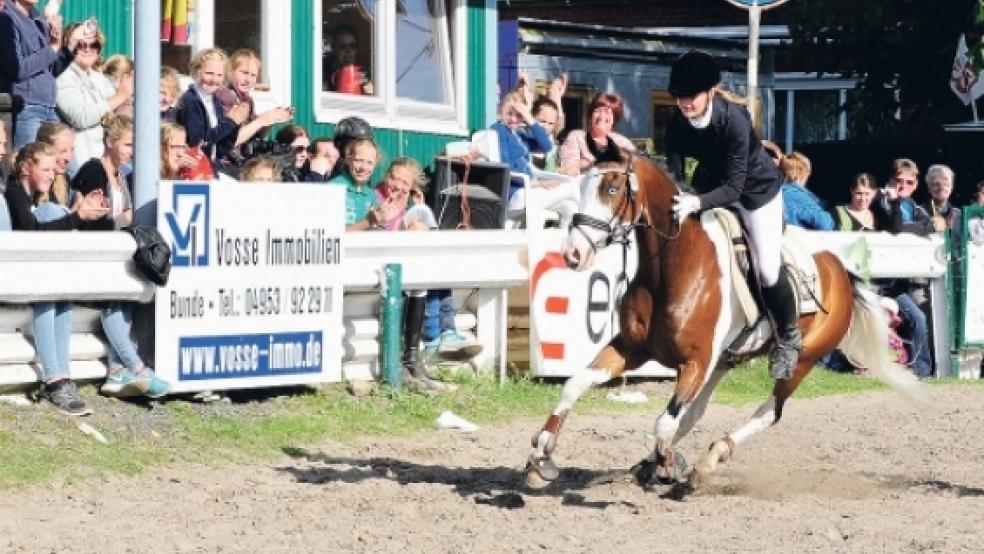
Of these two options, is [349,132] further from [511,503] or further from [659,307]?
[511,503]

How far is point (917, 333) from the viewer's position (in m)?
18.1

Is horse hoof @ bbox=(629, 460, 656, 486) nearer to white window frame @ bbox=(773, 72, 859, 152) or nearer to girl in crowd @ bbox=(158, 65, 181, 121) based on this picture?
girl in crowd @ bbox=(158, 65, 181, 121)

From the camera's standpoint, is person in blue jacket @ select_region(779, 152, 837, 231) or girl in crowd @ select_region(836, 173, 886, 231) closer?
person in blue jacket @ select_region(779, 152, 837, 231)

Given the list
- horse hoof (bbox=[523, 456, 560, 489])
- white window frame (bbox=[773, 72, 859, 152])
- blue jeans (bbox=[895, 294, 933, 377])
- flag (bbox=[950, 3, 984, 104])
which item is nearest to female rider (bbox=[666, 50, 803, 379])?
horse hoof (bbox=[523, 456, 560, 489])

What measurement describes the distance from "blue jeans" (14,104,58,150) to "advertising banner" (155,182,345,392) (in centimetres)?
124

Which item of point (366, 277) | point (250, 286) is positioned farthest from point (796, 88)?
point (250, 286)

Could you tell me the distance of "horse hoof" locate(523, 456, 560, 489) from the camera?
9.91 m

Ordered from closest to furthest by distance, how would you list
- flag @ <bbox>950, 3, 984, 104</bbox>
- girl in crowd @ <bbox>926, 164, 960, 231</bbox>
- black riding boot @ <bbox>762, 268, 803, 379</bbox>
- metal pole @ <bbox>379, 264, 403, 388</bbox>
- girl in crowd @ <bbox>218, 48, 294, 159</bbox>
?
black riding boot @ <bbox>762, 268, 803, 379</bbox> < metal pole @ <bbox>379, 264, 403, 388</bbox> < girl in crowd @ <bbox>218, 48, 294, 159</bbox> < girl in crowd @ <bbox>926, 164, 960, 231</bbox> < flag @ <bbox>950, 3, 984, 104</bbox>

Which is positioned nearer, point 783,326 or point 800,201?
point 783,326

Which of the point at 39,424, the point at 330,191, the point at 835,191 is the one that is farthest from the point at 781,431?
the point at 835,191

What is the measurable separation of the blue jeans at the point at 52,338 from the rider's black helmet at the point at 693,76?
11.9 feet

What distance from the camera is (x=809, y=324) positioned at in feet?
37.8

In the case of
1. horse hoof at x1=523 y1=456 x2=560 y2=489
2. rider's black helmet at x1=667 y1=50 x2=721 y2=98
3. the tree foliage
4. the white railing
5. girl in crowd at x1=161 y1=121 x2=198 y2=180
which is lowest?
horse hoof at x1=523 y1=456 x2=560 y2=489

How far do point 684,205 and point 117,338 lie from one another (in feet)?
11.3
